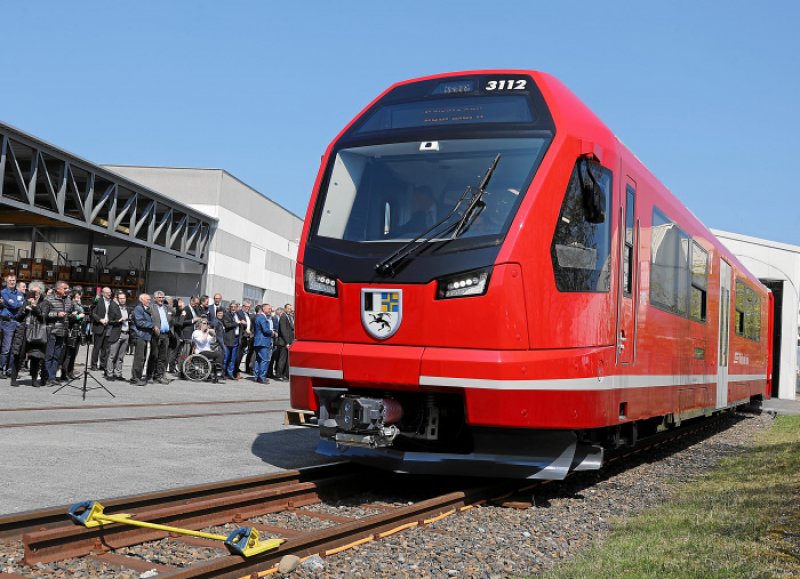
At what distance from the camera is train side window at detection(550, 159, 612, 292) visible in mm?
6980

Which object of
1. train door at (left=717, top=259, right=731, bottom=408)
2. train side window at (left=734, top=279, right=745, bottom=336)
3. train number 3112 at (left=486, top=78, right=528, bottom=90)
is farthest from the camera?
train side window at (left=734, top=279, right=745, bottom=336)

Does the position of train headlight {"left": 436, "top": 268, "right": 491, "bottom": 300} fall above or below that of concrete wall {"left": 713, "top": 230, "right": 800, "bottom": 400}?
below

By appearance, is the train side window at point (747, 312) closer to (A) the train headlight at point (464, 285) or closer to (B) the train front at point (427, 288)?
(B) the train front at point (427, 288)

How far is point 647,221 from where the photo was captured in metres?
8.86

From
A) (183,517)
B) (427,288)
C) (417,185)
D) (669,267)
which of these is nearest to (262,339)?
(669,267)

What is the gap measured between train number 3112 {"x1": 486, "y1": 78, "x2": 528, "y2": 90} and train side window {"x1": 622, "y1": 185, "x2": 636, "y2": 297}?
57.8 inches

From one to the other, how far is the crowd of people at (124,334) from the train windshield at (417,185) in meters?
8.34

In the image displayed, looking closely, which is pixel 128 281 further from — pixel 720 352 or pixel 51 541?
pixel 51 541

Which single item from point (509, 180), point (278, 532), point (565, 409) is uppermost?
point (509, 180)

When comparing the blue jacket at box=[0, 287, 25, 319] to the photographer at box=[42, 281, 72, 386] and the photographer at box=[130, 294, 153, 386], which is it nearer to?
the photographer at box=[42, 281, 72, 386]

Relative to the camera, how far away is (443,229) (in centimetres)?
688

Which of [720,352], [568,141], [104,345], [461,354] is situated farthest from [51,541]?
[104,345]

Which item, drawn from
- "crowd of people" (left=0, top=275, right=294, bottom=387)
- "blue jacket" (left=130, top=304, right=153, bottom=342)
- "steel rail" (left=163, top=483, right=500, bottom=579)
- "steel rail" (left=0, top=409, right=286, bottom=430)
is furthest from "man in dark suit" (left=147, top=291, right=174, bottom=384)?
"steel rail" (left=163, top=483, right=500, bottom=579)

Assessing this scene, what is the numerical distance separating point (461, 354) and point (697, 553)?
210cm
